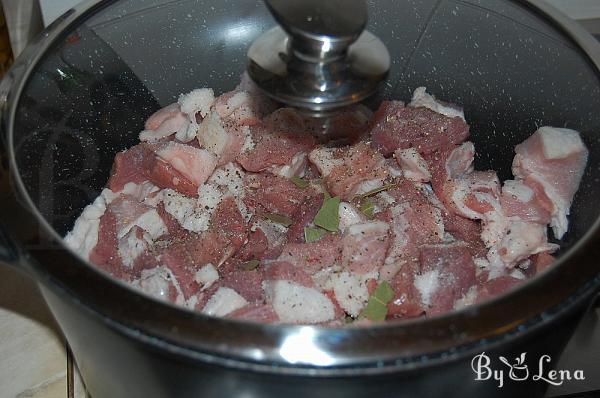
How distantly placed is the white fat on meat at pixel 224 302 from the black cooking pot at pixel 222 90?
13cm

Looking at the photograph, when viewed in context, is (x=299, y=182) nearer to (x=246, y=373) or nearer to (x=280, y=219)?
(x=280, y=219)

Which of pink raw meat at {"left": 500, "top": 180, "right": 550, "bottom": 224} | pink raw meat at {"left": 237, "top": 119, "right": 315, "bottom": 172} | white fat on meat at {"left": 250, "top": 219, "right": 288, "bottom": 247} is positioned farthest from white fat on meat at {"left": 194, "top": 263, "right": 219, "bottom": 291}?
pink raw meat at {"left": 500, "top": 180, "right": 550, "bottom": 224}

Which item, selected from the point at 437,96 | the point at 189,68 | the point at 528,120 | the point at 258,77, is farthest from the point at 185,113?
the point at 528,120

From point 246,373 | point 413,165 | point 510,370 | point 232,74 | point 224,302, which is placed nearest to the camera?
point 246,373

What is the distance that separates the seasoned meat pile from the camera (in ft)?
2.93

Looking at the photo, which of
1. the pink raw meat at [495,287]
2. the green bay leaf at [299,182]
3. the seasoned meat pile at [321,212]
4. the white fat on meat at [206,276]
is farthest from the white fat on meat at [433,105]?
the white fat on meat at [206,276]

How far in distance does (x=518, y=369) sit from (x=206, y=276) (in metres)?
0.43

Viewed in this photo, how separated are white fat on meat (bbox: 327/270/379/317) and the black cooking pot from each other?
199mm

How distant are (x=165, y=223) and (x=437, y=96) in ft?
1.71

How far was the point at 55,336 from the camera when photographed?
123 centimetres

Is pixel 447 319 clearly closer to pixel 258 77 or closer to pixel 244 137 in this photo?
pixel 258 77

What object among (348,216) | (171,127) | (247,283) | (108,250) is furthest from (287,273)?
(171,127)

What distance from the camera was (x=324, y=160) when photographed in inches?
42.1

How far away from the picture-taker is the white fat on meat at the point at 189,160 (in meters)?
1.05
